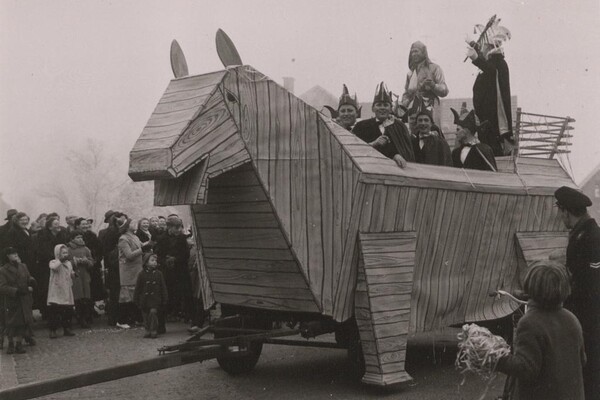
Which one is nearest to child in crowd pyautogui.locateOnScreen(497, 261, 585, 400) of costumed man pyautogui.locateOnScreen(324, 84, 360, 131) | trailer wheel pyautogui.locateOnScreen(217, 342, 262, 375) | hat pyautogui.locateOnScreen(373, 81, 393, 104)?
trailer wheel pyautogui.locateOnScreen(217, 342, 262, 375)

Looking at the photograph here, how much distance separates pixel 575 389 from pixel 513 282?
5217mm

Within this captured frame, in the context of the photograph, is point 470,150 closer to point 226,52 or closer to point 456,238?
point 456,238

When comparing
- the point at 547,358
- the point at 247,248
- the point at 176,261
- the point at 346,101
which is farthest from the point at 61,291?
the point at 547,358

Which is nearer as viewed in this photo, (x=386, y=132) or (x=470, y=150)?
(x=386, y=132)

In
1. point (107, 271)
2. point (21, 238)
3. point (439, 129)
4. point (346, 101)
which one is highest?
point (346, 101)

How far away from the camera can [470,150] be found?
8.82 meters

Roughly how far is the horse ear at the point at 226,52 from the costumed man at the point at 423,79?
5.15 metres

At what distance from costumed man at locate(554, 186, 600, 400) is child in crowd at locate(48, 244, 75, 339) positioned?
7845 millimetres

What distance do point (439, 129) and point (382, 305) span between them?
3283mm

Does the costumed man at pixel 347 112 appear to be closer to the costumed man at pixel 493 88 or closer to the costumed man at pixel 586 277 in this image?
the costumed man at pixel 493 88

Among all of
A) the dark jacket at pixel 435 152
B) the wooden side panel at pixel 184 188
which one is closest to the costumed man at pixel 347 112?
the dark jacket at pixel 435 152

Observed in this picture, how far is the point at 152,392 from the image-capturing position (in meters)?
7.13

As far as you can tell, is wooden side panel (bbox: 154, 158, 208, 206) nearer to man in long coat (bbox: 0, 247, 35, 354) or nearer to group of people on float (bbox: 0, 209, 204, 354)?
man in long coat (bbox: 0, 247, 35, 354)

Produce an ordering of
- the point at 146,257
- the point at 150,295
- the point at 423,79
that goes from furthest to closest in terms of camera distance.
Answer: the point at 146,257
the point at 423,79
the point at 150,295
